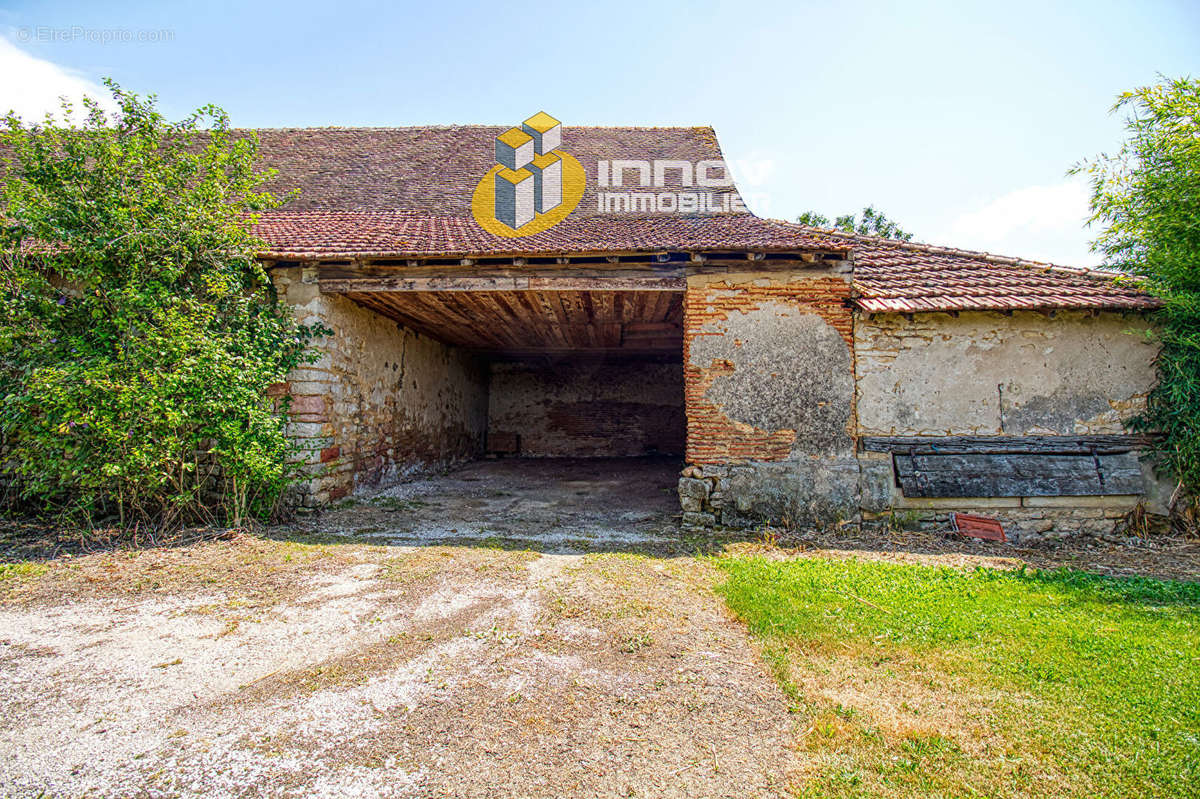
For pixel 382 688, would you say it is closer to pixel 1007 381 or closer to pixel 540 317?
pixel 1007 381

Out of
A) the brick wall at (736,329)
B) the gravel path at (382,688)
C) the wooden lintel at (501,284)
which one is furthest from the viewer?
the wooden lintel at (501,284)

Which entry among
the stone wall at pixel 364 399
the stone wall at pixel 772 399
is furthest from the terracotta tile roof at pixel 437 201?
the stone wall at pixel 364 399

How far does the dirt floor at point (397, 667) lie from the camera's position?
1920mm

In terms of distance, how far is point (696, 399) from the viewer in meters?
5.75

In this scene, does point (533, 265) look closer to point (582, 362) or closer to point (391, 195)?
point (391, 195)

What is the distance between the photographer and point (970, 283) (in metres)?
5.90

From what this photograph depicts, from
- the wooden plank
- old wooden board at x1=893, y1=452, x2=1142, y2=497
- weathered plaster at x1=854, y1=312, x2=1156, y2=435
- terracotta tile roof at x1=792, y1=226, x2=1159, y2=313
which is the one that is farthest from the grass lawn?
terracotta tile roof at x1=792, y1=226, x2=1159, y2=313

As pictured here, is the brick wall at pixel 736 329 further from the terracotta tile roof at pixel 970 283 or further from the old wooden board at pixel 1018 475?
the old wooden board at pixel 1018 475

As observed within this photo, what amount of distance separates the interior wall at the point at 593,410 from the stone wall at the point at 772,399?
26.7ft

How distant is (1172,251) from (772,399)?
4255 mm

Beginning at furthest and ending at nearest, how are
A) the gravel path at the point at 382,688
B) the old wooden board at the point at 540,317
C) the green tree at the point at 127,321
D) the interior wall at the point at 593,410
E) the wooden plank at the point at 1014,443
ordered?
the interior wall at the point at 593,410 → the old wooden board at the point at 540,317 → the wooden plank at the point at 1014,443 → the green tree at the point at 127,321 → the gravel path at the point at 382,688

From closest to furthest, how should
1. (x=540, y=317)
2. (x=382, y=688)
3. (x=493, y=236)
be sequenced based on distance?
(x=382, y=688) < (x=493, y=236) < (x=540, y=317)

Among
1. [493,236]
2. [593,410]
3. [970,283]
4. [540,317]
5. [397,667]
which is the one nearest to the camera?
[397,667]

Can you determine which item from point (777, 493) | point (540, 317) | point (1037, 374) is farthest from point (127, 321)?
point (1037, 374)
